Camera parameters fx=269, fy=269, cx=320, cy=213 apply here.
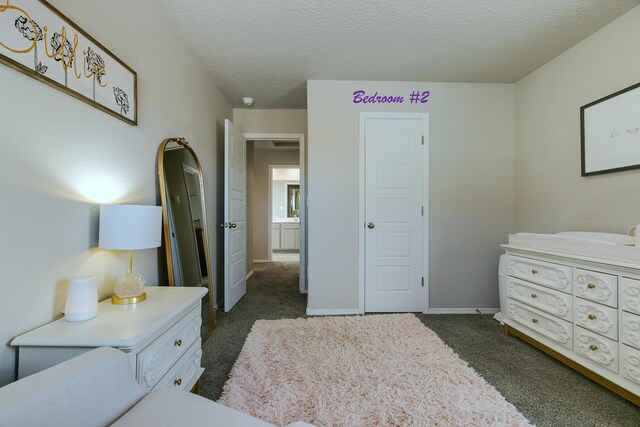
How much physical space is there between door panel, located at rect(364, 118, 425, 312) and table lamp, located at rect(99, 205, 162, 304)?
2063mm

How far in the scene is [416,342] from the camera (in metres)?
2.18

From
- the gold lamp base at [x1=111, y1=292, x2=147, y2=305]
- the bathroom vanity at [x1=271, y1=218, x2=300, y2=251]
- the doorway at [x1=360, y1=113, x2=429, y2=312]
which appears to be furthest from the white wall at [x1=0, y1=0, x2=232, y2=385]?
the bathroom vanity at [x1=271, y1=218, x2=300, y2=251]

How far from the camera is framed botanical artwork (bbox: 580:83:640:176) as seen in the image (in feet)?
5.98

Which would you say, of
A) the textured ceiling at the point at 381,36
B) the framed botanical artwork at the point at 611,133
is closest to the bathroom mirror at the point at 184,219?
the textured ceiling at the point at 381,36

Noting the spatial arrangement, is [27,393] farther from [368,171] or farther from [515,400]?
[368,171]

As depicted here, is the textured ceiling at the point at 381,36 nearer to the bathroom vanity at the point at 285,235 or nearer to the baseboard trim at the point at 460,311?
the baseboard trim at the point at 460,311

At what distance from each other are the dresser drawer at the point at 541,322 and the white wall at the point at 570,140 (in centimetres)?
80

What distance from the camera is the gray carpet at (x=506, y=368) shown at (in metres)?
1.44

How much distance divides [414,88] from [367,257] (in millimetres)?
1882

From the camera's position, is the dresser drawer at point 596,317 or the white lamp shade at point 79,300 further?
the dresser drawer at point 596,317

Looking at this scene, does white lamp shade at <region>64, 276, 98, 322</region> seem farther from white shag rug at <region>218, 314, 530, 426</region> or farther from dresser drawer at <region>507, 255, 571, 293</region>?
dresser drawer at <region>507, 255, 571, 293</region>

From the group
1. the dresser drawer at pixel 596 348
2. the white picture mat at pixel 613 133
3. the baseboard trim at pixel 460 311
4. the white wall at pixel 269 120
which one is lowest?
the baseboard trim at pixel 460 311

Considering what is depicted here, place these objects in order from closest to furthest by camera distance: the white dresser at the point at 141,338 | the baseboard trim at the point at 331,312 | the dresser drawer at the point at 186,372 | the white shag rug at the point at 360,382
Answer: the white dresser at the point at 141,338 → the dresser drawer at the point at 186,372 → the white shag rug at the point at 360,382 → the baseboard trim at the point at 331,312

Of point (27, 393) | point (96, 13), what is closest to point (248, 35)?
point (96, 13)
